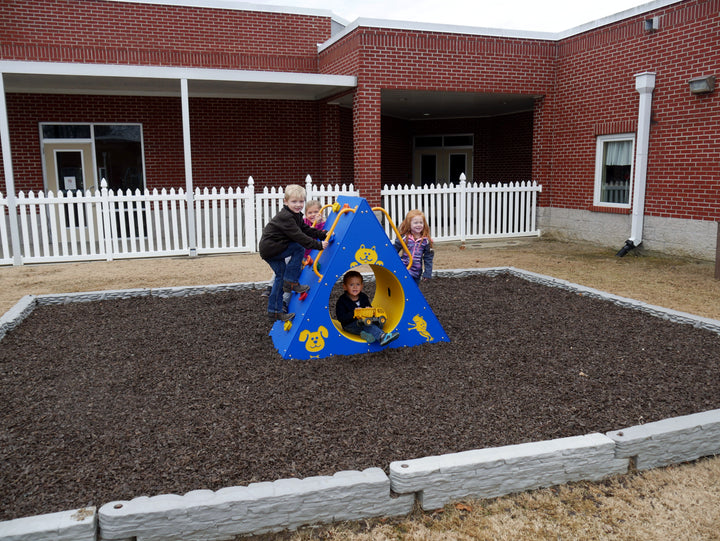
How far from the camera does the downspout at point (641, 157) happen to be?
10516 mm

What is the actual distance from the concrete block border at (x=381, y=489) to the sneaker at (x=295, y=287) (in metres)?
Result: 2.37

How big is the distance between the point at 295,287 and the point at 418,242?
1.71m

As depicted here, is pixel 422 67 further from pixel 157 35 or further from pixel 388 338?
pixel 388 338

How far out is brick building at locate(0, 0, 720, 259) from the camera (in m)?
10.3

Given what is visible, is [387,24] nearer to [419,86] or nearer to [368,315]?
[419,86]

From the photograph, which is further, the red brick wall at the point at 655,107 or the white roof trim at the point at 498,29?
the white roof trim at the point at 498,29

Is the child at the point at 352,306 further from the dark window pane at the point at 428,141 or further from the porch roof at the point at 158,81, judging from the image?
the dark window pane at the point at 428,141

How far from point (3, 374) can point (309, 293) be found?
254 cm

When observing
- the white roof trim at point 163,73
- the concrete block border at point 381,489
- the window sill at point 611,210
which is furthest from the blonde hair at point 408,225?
the window sill at point 611,210

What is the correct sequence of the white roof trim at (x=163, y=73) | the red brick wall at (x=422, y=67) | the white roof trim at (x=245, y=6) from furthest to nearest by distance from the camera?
the white roof trim at (x=245, y=6) < the red brick wall at (x=422, y=67) < the white roof trim at (x=163, y=73)

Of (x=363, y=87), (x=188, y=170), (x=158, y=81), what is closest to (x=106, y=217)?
(x=188, y=170)

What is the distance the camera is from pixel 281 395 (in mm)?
4156

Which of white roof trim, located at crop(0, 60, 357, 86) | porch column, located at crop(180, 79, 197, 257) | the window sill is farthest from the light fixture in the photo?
porch column, located at crop(180, 79, 197, 257)

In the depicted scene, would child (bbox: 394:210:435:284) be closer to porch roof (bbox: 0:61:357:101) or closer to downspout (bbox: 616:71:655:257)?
downspout (bbox: 616:71:655:257)
